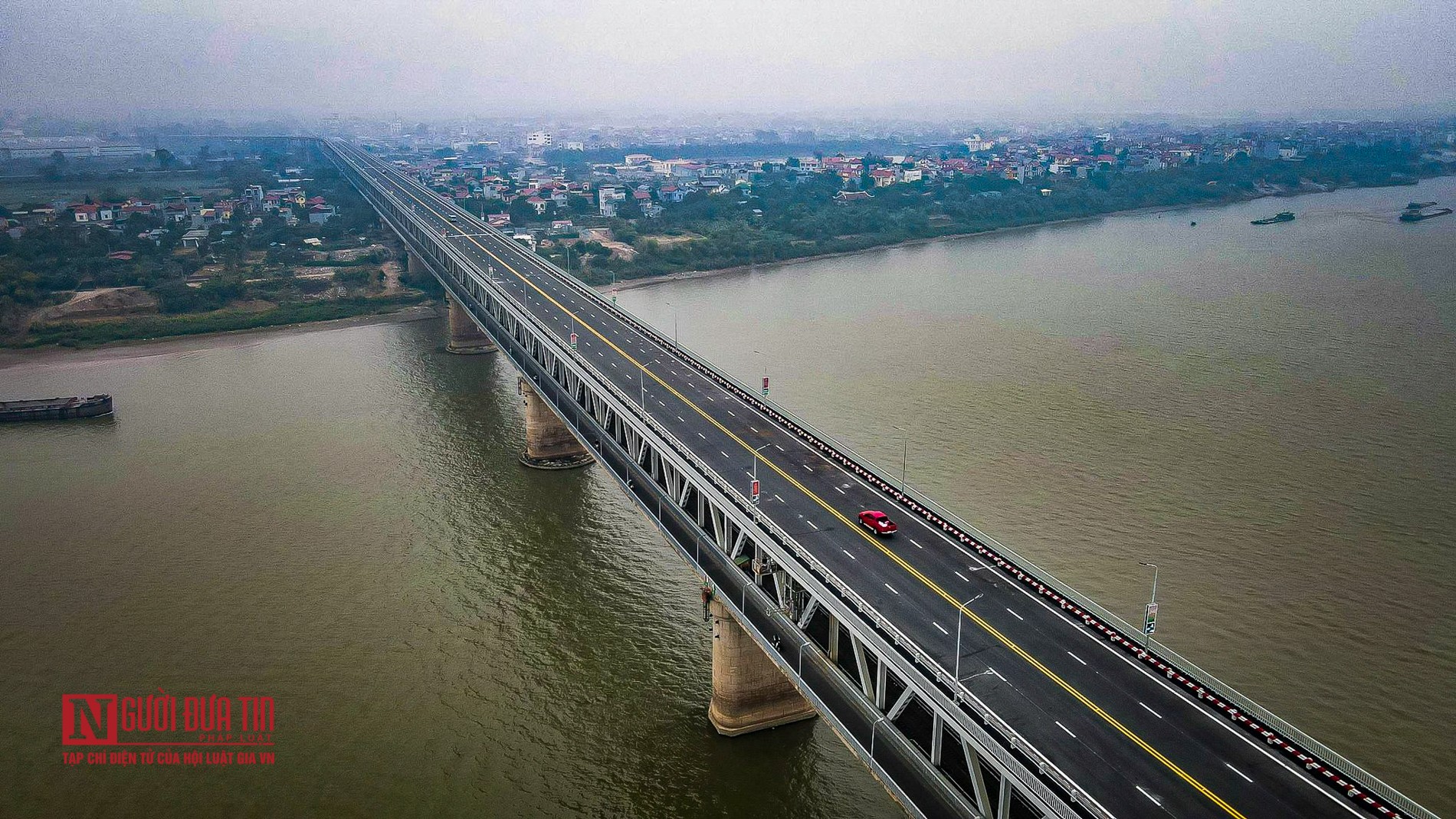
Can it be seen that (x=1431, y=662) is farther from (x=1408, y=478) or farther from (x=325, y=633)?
(x=325, y=633)

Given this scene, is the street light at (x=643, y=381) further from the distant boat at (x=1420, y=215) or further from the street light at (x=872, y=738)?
the distant boat at (x=1420, y=215)

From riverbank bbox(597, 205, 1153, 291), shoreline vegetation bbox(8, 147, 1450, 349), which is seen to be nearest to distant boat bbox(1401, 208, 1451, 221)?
riverbank bbox(597, 205, 1153, 291)

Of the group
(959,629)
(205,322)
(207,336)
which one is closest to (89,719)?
(959,629)

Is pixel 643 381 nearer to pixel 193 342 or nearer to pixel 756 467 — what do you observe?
pixel 756 467

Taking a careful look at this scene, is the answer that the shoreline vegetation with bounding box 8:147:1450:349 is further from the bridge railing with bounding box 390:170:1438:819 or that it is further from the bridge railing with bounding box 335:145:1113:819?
the bridge railing with bounding box 390:170:1438:819

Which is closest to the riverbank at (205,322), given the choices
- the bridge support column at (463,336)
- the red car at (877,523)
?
the bridge support column at (463,336)
